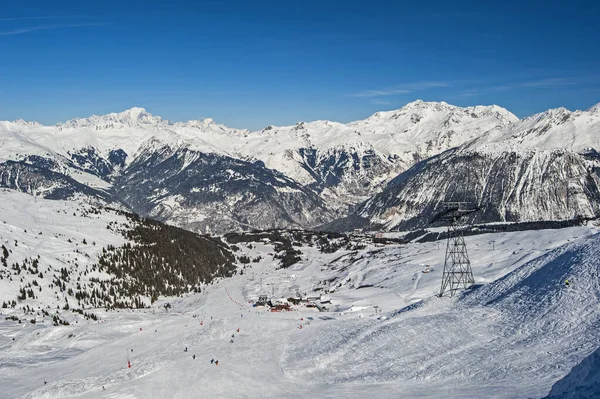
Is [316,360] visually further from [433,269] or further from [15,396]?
[433,269]

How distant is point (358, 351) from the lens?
173 feet

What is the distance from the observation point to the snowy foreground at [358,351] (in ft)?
130

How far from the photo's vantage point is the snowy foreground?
39.6 m

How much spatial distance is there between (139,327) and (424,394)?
57.9m

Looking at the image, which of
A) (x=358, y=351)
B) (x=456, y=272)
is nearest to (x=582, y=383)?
(x=358, y=351)

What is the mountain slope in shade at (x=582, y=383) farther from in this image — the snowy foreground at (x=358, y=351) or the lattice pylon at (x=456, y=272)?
the lattice pylon at (x=456, y=272)

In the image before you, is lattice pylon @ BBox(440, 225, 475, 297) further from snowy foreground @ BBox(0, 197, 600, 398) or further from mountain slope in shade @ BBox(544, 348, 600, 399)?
mountain slope in shade @ BBox(544, 348, 600, 399)

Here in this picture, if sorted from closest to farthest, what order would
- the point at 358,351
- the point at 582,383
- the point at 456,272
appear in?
the point at 582,383
the point at 358,351
the point at 456,272

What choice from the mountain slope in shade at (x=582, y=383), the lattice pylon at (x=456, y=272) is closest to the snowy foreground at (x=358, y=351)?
the mountain slope in shade at (x=582, y=383)

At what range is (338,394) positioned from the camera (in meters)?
41.1

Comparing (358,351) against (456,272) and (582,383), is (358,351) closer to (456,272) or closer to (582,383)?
(456,272)

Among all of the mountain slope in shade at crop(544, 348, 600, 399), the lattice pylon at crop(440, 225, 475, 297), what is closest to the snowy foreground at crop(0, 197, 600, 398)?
the mountain slope in shade at crop(544, 348, 600, 399)

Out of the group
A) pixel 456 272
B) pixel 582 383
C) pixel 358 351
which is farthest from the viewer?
pixel 456 272

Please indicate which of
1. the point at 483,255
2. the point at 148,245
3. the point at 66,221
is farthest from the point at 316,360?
the point at 66,221
